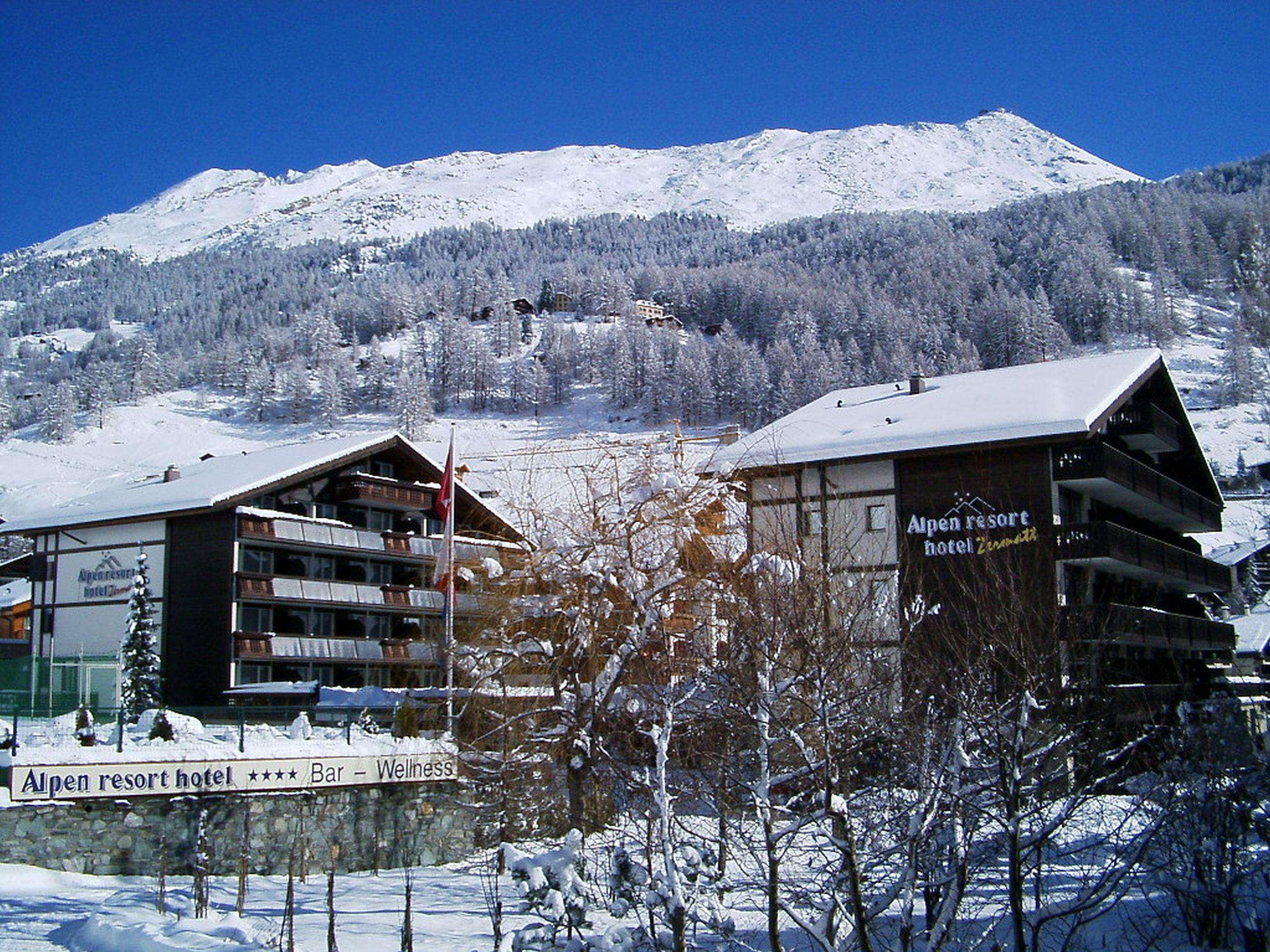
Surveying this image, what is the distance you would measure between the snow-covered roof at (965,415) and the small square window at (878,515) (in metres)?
1.54

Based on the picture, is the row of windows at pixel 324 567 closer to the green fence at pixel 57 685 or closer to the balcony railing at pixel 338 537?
the balcony railing at pixel 338 537

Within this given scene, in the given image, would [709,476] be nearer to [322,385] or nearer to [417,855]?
[417,855]

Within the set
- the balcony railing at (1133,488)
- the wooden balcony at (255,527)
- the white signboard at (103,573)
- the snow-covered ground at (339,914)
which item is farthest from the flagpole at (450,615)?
the balcony railing at (1133,488)

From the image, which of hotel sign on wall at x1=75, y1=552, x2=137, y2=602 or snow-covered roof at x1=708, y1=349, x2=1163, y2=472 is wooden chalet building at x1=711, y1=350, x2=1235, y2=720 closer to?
snow-covered roof at x1=708, y1=349, x2=1163, y2=472

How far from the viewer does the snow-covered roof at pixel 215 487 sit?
44.2 metres

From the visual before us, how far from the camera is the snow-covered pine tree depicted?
38.2 m

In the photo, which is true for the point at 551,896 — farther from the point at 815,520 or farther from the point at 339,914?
the point at 815,520

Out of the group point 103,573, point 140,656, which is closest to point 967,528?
point 140,656

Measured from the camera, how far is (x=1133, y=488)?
37.6 meters

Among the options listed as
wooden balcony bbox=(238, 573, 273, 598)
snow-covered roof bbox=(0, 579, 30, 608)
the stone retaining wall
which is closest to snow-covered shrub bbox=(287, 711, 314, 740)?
the stone retaining wall

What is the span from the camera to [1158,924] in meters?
18.5

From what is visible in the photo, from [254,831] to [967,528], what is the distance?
66.2 ft

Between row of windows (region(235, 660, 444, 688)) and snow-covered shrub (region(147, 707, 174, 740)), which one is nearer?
snow-covered shrub (region(147, 707, 174, 740))

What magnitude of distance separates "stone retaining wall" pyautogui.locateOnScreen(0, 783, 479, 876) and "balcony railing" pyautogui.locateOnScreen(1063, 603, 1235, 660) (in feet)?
44.2
